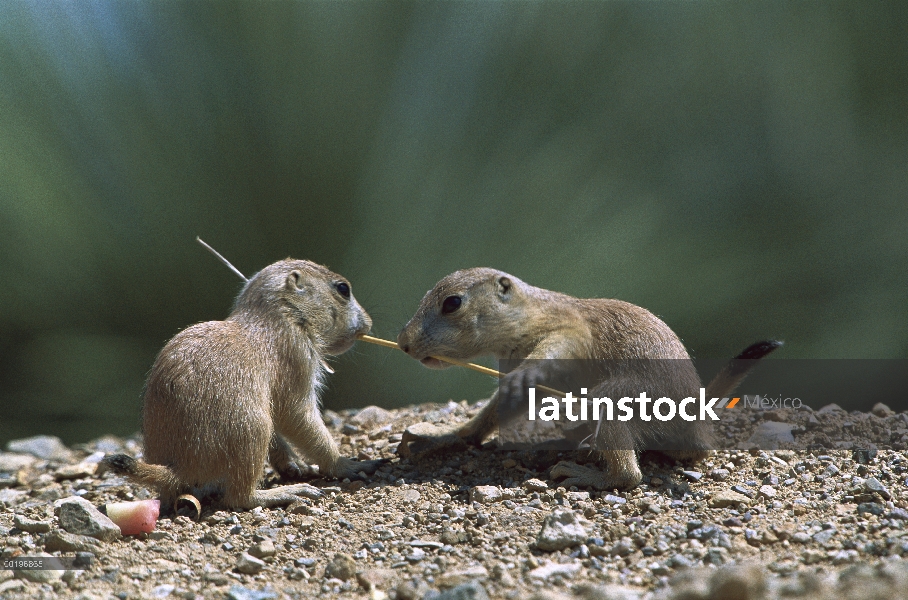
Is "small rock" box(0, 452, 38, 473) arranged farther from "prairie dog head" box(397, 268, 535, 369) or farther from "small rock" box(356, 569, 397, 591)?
"small rock" box(356, 569, 397, 591)

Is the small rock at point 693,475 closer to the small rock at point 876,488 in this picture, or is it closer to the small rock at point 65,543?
the small rock at point 876,488

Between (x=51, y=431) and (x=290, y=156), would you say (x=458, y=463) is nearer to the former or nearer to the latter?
(x=290, y=156)

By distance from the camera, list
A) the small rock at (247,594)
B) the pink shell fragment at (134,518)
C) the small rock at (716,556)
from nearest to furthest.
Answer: the small rock at (247,594)
the small rock at (716,556)
the pink shell fragment at (134,518)

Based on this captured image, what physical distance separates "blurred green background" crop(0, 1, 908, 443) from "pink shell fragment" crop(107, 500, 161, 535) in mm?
1553

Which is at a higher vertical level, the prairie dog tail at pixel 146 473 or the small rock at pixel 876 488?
the prairie dog tail at pixel 146 473

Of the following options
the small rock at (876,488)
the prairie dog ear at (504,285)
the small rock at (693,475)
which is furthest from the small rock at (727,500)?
the prairie dog ear at (504,285)

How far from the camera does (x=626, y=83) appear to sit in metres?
4.24

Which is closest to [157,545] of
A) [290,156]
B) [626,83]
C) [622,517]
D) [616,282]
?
[622,517]

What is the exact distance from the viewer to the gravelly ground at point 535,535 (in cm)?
195

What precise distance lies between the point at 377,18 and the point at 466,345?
1753mm

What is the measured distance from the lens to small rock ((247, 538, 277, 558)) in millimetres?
2279

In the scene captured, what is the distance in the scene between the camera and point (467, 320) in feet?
10.6

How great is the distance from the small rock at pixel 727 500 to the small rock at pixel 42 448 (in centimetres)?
322

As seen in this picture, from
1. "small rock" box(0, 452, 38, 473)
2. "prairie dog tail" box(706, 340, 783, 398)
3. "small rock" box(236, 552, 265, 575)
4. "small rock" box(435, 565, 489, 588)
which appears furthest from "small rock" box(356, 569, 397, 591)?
"small rock" box(0, 452, 38, 473)
